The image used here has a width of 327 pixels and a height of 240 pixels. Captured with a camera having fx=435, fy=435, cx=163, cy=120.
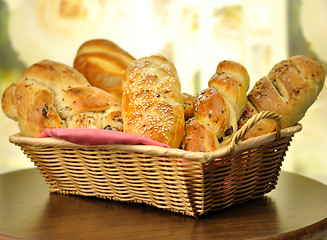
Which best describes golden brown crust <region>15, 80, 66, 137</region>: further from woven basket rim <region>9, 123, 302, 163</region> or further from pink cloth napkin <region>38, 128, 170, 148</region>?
pink cloth napkin <region>38, 128, 170, 148</region>

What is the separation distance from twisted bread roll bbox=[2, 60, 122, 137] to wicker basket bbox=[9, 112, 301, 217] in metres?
0.09

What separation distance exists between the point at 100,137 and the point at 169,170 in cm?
19

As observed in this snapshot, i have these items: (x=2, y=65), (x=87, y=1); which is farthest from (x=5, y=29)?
(x=87, y=1)

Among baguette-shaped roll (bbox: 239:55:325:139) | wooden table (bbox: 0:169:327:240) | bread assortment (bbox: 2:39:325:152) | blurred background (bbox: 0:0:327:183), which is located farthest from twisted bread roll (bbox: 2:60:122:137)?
blurred background (bbox: 0:0:327:183)

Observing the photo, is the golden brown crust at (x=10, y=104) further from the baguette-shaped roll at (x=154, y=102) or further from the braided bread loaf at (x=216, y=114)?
the braided bread loaf at (x=216, y=114)

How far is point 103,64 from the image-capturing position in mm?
1747

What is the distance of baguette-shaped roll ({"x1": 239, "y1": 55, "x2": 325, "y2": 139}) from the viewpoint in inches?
50.6

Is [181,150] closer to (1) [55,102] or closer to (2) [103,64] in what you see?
(1) [55,102]

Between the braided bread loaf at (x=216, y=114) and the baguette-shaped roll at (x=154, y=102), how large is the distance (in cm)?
5

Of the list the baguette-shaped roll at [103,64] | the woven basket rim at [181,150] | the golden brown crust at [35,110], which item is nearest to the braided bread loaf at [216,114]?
the woven basket rim at [181,150]

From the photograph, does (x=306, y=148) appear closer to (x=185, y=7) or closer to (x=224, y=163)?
(x=185, y=7)

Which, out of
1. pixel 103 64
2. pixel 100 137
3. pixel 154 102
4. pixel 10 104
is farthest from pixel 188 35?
pixel 100 137

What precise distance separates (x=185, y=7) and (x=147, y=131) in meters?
2.32

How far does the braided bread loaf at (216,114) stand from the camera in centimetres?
113
